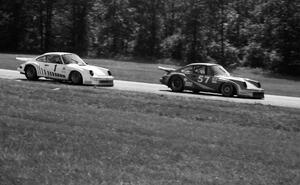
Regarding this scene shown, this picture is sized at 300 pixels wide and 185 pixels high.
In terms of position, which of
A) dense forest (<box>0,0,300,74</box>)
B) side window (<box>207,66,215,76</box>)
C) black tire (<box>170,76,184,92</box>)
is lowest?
black tire (<box>170,76,184,92</box>)

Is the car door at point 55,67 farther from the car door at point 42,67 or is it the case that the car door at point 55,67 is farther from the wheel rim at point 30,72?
the wheel rim at point 30,72

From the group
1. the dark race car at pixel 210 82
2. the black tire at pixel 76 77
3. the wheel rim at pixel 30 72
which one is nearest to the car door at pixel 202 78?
the dark race car at pixel 210 82

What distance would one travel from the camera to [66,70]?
21531 mm

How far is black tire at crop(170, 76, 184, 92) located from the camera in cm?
2210

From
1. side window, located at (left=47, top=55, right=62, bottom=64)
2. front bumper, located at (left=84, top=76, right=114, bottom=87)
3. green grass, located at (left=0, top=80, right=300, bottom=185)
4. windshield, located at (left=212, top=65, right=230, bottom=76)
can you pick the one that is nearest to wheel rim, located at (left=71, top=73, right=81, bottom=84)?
front bumper, located at (left=84, top=76, right=114, bottom=87)

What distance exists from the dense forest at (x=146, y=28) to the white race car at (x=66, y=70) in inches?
1178

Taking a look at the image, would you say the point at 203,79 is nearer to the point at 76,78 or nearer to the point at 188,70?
the point at 188,70

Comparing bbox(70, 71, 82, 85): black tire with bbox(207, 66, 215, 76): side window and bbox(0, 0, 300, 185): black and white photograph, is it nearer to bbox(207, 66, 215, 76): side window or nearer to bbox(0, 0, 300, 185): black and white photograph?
bbox(0, 0, 300, 185): black and white photograph

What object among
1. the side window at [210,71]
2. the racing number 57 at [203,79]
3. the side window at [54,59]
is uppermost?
the side window at [54,59]

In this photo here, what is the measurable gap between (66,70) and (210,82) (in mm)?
6274

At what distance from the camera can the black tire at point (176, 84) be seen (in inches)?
870

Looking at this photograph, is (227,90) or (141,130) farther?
(227,90)

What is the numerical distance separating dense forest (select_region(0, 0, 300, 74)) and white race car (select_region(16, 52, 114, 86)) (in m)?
29.9

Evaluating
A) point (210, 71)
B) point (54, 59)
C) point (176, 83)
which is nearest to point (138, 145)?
point (210, 71)
